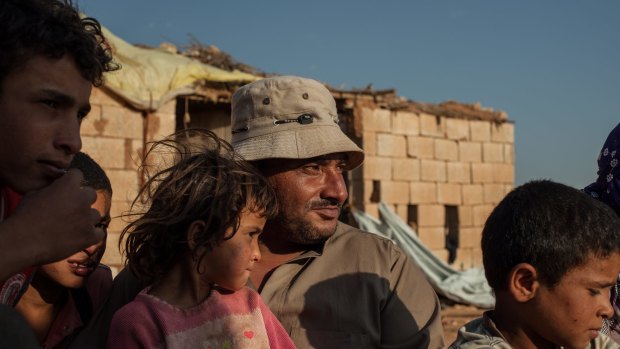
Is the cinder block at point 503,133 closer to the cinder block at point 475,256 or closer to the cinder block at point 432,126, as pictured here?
the cinder block at point 432,126

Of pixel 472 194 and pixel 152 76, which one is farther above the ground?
pixel 152 76

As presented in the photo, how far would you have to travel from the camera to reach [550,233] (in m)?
2.04

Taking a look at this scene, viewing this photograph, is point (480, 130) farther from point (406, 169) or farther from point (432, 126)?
point (406, 169)

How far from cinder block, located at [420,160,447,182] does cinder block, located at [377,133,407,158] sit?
0.51m

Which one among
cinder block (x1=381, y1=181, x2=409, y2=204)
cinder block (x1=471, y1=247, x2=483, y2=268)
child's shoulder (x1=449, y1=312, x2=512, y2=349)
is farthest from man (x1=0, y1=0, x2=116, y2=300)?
cinder block (x1=471, y1=247, x2=483, y2=268)

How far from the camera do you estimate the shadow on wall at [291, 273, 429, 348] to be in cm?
245

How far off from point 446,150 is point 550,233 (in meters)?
10.2

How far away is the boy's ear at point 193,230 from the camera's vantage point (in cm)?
210

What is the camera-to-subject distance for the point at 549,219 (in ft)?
6.73

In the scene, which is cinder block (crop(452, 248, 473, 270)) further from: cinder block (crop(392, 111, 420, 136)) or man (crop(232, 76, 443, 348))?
man (crop(232, 76, 443, 348))

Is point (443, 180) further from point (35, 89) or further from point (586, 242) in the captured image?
point (35, 89)

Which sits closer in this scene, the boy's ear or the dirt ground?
the boy's ear

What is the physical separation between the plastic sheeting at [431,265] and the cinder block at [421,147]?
1.31m

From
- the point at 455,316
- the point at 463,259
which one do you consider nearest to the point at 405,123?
the point at 463,259
